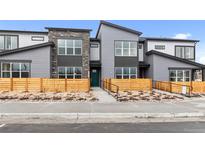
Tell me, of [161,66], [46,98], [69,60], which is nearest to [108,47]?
[69,60]

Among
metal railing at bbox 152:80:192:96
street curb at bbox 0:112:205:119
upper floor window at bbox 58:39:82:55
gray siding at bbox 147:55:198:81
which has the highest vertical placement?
upper floor window at bbox 58:39:82:55

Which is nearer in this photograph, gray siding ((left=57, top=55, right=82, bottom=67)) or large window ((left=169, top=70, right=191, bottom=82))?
gray siding ((left=57, top=55, right=82, bottom=67))

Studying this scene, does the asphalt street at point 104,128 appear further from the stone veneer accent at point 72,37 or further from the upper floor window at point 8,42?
the upper floor window at point 8,42

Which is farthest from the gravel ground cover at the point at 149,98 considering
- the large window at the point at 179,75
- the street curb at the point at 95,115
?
the large window at the point at 179,75

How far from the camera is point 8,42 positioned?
85.5 feet

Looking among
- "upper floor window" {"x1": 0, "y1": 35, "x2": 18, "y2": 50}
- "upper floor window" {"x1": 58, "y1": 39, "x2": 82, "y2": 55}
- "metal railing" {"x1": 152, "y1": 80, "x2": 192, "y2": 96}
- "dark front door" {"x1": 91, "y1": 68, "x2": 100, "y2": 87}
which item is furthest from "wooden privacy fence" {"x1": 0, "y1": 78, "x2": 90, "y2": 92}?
"metal railing" {"x1": 152, "y1": 80, "x2": 192, "y2": 96}

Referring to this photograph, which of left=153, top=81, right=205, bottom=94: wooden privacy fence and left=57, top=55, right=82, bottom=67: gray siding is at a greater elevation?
left=57, top=55, right=82, bottom=67: gray siding

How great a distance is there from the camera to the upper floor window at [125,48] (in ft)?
83.1

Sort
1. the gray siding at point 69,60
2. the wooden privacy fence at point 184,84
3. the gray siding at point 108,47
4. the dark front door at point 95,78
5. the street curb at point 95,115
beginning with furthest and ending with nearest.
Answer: the dark front door at point 95,78 < the gray siding at point 108,47 < the gray siding at point 69,60 < the wooden privacy fence at point 184,84 < the street curb at point 95,115

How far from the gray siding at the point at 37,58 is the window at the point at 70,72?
191 centimetres

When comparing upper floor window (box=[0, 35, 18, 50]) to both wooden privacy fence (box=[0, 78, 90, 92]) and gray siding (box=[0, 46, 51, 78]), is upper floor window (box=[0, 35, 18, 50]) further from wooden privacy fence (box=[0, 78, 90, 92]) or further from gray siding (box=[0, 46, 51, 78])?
wooden privacy fence (box=[0, 78, 90, 92])

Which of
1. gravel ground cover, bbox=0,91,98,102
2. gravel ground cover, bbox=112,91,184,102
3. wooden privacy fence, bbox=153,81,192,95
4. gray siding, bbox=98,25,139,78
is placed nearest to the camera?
gravel ground cover, bbox=0,91,98,102

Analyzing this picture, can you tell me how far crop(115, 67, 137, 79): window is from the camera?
25344mm

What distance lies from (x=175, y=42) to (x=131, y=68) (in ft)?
30.7
